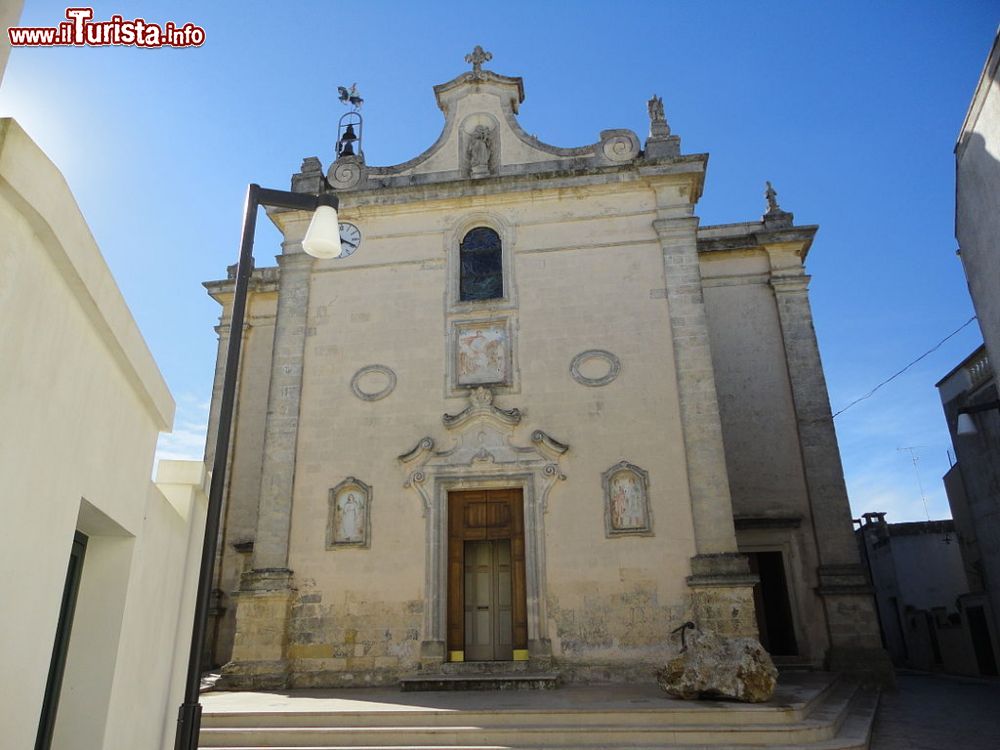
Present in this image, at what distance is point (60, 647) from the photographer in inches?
160

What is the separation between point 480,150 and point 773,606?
422 inches

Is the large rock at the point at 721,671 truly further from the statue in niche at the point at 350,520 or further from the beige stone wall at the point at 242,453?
the beige stone wall at the point at 242,453

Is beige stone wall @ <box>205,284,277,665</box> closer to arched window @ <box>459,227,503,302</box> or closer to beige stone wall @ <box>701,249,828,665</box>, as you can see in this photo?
arched window @ <box>459,227,503,302</box>

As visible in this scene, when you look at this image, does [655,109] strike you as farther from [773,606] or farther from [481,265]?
[773,606]

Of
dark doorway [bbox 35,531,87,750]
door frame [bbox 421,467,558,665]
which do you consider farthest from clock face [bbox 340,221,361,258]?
dark doorway [bbox 35,531,87,750]

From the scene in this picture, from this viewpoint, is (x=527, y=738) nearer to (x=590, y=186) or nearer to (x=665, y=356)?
(x=665, y=356)

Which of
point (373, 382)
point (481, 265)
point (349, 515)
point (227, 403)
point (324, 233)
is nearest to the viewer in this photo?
point (227, 403)

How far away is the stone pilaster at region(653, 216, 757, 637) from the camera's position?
11508mm

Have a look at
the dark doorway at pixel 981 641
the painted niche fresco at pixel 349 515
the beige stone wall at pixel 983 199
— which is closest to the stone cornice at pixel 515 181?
the beige stone wall at pixel 983 199

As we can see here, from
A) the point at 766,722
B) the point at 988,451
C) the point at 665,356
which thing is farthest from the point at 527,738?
the point at 988,451

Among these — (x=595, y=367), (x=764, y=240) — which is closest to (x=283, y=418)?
(x=595, y=367)

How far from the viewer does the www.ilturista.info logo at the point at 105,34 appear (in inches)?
259

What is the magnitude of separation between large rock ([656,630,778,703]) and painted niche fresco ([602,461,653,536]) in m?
2.98

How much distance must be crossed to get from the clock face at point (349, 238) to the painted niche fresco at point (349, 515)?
4745 mm
